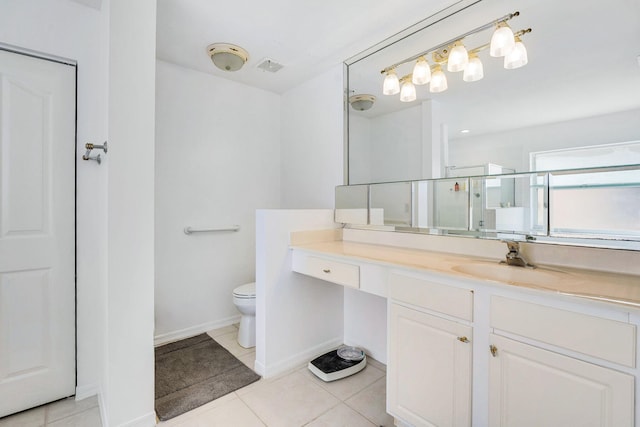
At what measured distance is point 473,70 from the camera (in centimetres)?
169

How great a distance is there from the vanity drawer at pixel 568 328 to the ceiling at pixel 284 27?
170 cm

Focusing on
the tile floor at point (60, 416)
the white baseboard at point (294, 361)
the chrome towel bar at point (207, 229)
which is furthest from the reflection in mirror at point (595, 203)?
the tile floor at point (60, 416)

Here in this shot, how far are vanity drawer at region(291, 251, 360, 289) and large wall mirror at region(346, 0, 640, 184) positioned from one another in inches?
31.3

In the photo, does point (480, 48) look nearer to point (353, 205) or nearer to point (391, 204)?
point (391, 204)

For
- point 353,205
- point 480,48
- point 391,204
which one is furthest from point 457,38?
point 353,205

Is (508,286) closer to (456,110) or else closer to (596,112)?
(596,112)

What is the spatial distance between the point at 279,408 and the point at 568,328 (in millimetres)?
1429

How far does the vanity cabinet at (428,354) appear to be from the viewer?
1177mm

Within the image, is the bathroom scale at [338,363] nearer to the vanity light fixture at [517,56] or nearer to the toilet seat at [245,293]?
the toilet seat at [245,293]

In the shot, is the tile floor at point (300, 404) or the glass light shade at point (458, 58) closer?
the tile floor at point (300, 404)

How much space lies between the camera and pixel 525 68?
148 cm

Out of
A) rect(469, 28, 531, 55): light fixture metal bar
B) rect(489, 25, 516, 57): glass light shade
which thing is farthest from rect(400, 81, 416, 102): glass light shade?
rect(489, 25, 516, 57): glass light shade

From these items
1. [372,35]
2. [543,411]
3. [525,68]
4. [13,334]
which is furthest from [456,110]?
[13,334]

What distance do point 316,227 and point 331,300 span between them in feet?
1.94
